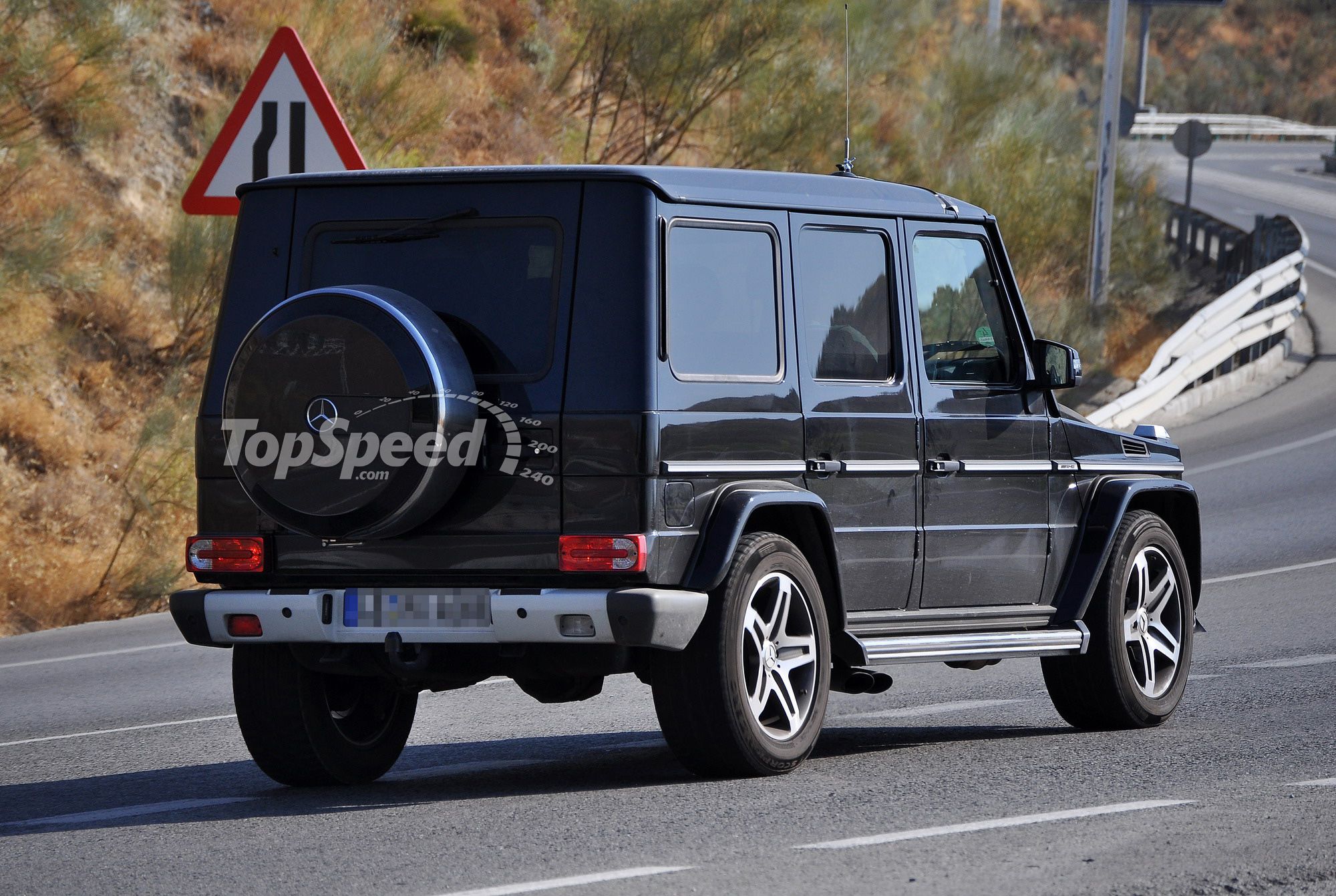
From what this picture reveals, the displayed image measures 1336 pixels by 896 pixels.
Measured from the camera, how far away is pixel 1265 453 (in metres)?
19.1

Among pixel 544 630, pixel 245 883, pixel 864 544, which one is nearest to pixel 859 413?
pixel 864 544

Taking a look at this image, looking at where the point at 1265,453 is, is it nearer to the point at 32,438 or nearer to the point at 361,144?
the point at 361,144

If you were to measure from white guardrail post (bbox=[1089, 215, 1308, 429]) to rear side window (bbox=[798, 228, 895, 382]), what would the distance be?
492 inches

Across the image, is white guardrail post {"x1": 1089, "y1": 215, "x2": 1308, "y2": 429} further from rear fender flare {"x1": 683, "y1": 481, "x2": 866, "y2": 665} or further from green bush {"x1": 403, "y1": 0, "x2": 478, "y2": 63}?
rear fender flare {"x1": 683, "y1": 481, "x2": 866, "y2": 665}

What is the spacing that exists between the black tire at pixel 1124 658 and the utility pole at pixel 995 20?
90.8 feet

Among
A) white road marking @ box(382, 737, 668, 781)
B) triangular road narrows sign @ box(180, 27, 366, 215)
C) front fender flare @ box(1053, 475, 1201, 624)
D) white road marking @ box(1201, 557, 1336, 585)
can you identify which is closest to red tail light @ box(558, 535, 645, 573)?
white road marking @ box(382, 737, 668, 781)

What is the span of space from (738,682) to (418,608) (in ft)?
3.55

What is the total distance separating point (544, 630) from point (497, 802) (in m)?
0.67

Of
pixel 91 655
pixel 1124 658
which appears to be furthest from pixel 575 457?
pixel 91 655

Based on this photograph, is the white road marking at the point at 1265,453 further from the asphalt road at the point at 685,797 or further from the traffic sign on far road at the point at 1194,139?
the traffic sign on far road at the point at 1194,139

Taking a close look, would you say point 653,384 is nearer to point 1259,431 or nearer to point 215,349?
point 215,349

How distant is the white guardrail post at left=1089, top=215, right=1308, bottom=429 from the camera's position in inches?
814

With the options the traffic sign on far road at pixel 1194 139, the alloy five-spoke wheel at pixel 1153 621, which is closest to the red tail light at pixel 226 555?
the alloy five-spoke wheel at pixel 1153 621

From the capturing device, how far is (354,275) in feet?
21.2
